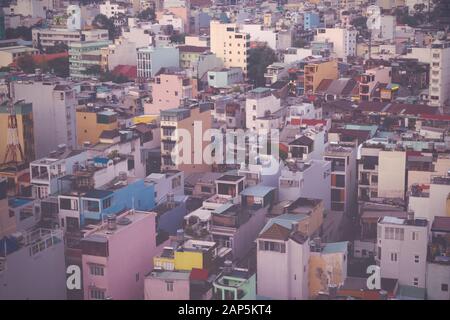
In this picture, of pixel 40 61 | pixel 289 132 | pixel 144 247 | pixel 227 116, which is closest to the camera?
pixel 144 247

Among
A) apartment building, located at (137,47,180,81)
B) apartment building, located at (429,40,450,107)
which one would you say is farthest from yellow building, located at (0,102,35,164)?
apartment building, located at (429,40,450,107)

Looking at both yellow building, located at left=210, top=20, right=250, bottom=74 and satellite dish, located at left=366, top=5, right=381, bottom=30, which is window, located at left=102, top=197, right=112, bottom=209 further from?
satellite dish, located at left=366, top=5, right=381, bottom=30

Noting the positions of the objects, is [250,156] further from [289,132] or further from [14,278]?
[14,278]

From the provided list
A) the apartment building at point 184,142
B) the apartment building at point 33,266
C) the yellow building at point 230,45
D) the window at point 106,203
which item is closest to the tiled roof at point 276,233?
the apartment building at point 33,266

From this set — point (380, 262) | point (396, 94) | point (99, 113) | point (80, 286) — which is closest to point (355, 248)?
point (380, 262)

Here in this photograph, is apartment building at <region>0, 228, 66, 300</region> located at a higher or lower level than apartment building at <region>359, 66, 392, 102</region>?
lower
